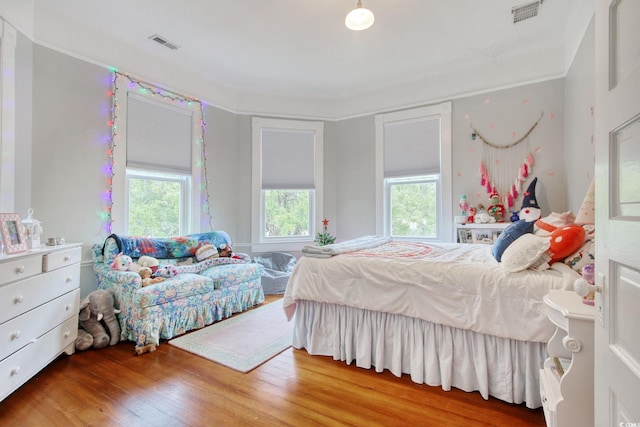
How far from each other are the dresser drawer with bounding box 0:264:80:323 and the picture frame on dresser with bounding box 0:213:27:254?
215 millimetres

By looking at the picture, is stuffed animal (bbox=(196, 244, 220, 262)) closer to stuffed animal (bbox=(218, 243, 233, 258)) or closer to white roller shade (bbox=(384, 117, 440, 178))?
stuffed animal (bbox=(218, 243, 233, 258))

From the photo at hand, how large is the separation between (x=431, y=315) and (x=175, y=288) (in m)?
2.10

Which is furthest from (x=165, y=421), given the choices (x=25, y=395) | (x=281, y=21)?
(x=281, y=21)

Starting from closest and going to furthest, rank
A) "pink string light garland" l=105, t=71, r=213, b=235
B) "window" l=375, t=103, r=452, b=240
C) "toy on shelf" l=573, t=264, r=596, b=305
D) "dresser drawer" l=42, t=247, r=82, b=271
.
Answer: "toy on shelf" l=573, t=264, r=596, b=305 < "dresser drawer" l=42, t=247, r=82, b=271 < "pink string light garland" l=105, t=71, r=213, b=235 < "window" l=375, t=103, r=452, b=240

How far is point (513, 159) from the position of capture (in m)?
3.52

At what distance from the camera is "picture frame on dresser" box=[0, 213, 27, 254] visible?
1855 mm

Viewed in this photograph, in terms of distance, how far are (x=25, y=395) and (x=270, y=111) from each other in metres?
3.94

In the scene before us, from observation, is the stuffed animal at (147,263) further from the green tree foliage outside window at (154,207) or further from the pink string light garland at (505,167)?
the pink string light garland at (505,167)

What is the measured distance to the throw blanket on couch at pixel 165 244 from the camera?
9.60 feet

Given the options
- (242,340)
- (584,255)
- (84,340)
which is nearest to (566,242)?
(584,255)

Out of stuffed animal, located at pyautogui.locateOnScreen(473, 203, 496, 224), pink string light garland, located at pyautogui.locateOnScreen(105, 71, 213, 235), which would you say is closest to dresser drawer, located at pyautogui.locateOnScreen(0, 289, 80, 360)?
pink string light garland, located at pyautogui.locateOnScreen(105, 71, 213, 235)

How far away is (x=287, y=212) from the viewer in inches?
186

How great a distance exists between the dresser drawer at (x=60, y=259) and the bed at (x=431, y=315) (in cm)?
166

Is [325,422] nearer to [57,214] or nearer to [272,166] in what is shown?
[57,214]
